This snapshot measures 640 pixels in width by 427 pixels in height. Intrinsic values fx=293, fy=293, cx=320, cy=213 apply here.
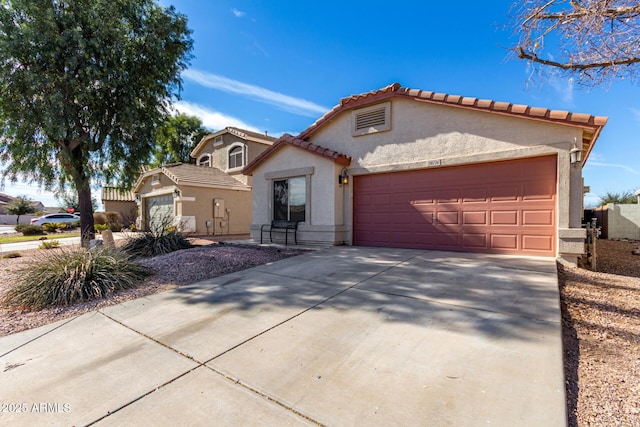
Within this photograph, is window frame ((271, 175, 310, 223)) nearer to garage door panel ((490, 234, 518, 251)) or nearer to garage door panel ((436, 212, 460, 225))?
garage door panel ((436, 212, 460, 225))

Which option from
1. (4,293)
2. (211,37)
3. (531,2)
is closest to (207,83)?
(211,37)

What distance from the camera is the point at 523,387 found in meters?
2.18

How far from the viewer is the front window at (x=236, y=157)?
18.0 metres

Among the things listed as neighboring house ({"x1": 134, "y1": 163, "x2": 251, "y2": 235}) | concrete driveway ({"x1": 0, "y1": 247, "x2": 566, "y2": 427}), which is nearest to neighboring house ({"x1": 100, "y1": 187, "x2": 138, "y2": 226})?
neighboring house ({"x1": 134, "y1": 163, "x2": 251, "y2": 235})

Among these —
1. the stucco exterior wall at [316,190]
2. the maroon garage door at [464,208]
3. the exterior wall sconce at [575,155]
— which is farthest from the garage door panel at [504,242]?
the stucco exterior wall at [316,190]

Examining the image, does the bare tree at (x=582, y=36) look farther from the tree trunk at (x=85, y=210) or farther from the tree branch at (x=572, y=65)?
the tree trunk at (x=85, y=210)

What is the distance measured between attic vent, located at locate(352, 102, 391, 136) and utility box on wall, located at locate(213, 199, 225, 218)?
32.3ft

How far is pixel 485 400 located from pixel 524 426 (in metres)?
0.26

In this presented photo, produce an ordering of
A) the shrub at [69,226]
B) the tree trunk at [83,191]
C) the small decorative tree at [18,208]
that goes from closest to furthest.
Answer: the tree trunk at [83,191], the shrub at [69,226], the small decorative tree at [18,208]

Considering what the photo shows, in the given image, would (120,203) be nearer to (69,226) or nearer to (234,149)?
(69,226)

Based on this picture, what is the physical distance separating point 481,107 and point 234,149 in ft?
48.1

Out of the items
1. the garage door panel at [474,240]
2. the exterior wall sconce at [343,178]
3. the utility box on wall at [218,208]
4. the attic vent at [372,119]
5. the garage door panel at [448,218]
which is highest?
the attic vent at [372,119]

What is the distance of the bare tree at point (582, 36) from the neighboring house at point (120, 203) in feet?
88.4

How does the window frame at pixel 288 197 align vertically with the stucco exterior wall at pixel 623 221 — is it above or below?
above
